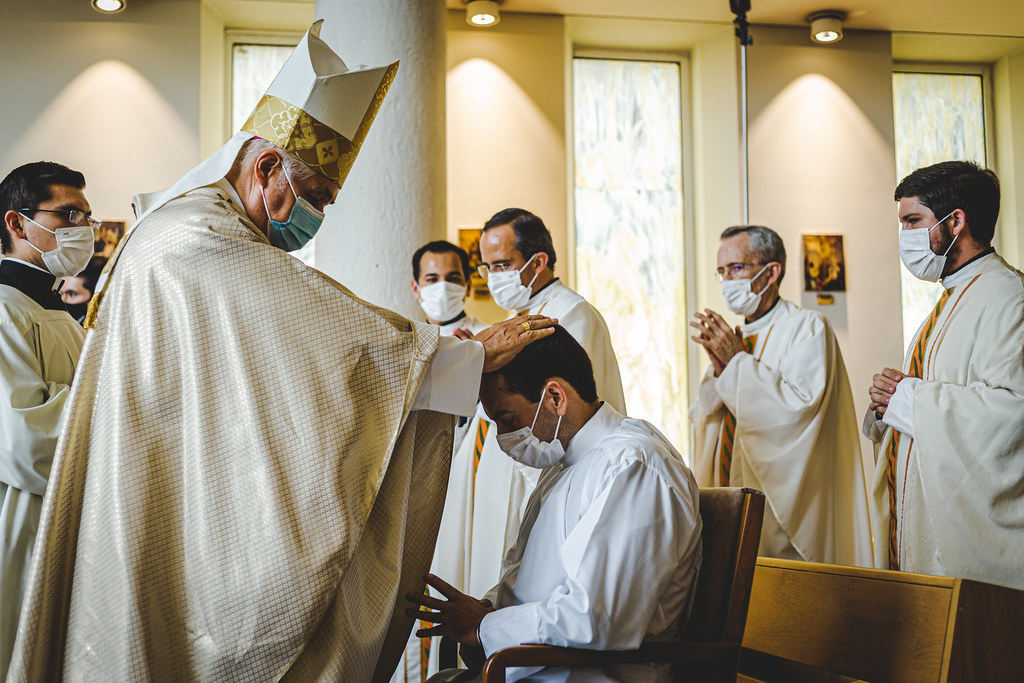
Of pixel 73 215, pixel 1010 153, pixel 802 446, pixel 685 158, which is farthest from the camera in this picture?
pixel 1010 153

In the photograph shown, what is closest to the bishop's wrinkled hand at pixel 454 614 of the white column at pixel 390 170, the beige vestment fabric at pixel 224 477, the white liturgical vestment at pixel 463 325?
the beige vestment fabric at pixel 224 477

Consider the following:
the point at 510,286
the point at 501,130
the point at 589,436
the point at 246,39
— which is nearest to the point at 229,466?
the point at 589,436

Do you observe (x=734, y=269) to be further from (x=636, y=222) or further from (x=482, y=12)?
(x=482, y=12)

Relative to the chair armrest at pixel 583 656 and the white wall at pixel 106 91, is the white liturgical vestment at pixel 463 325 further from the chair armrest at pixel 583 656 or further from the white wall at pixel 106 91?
the chair armrest at pixel 583 656

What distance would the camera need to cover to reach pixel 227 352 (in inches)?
90.5

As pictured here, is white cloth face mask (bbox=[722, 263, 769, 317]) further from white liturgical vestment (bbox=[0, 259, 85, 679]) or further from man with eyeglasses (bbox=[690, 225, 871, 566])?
white liturgical vestment (bbox=[0, 259, 85, 679])

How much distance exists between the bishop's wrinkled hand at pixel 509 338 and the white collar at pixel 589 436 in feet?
0.87

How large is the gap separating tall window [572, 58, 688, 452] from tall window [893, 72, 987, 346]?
183 cm

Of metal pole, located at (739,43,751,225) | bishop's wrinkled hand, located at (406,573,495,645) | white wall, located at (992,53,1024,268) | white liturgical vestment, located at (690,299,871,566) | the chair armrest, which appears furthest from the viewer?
white wall, located at (992,53,1024,268)

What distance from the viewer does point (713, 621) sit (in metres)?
2.27

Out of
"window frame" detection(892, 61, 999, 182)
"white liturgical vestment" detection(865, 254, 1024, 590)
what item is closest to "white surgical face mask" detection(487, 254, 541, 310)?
"white liturgical vestment" detection(865, 254, 1024, 590)

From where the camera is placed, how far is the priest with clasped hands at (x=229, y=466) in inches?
85.8

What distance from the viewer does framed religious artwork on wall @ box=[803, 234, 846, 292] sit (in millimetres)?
6852

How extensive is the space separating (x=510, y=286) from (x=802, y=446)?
1.45m
